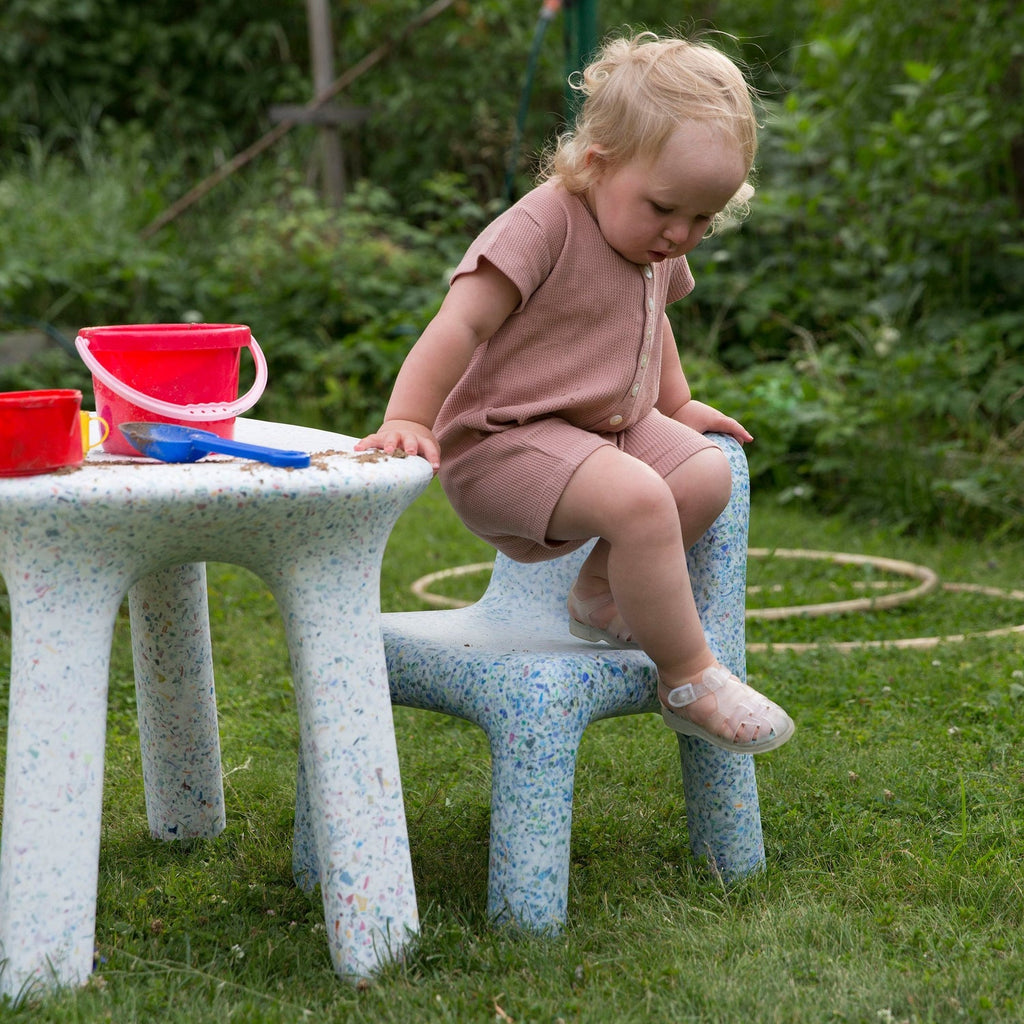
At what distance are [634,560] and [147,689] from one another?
89cm

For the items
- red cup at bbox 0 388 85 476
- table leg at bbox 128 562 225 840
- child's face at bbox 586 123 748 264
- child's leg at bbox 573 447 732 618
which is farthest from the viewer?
table leg at bbox 128 562 225 840

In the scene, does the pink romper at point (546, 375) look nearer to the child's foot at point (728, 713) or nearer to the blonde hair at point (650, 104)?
the blonde hair at point (650, 104)

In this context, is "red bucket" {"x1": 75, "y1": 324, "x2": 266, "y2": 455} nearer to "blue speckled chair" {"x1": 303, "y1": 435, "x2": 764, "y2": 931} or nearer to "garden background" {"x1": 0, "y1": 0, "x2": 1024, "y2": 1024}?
"blue speckled chair" {"x1": 303, "y1": 435, "x2": 764, "y2": 931}

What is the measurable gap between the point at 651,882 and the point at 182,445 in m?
1.01

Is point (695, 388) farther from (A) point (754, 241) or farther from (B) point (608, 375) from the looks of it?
(B) point (608, 375)

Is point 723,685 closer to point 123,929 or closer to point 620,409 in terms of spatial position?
point 620,409

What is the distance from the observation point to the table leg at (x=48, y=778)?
159 centimetres

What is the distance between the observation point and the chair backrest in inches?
90.8

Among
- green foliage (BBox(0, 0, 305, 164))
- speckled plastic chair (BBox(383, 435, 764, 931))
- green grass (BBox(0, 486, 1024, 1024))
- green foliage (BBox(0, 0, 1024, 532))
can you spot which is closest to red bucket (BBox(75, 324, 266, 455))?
speckled plastic chair (BBox(383, 435, 764, 931))

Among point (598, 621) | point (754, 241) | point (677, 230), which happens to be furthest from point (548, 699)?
point (754, 241)

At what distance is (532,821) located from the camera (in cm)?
184

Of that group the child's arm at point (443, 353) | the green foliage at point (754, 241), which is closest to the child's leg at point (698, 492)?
the child's arm at point (443, 353)

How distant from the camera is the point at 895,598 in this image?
3.60 meters

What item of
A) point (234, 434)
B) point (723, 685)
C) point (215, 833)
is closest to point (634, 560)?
point (723, 685)
